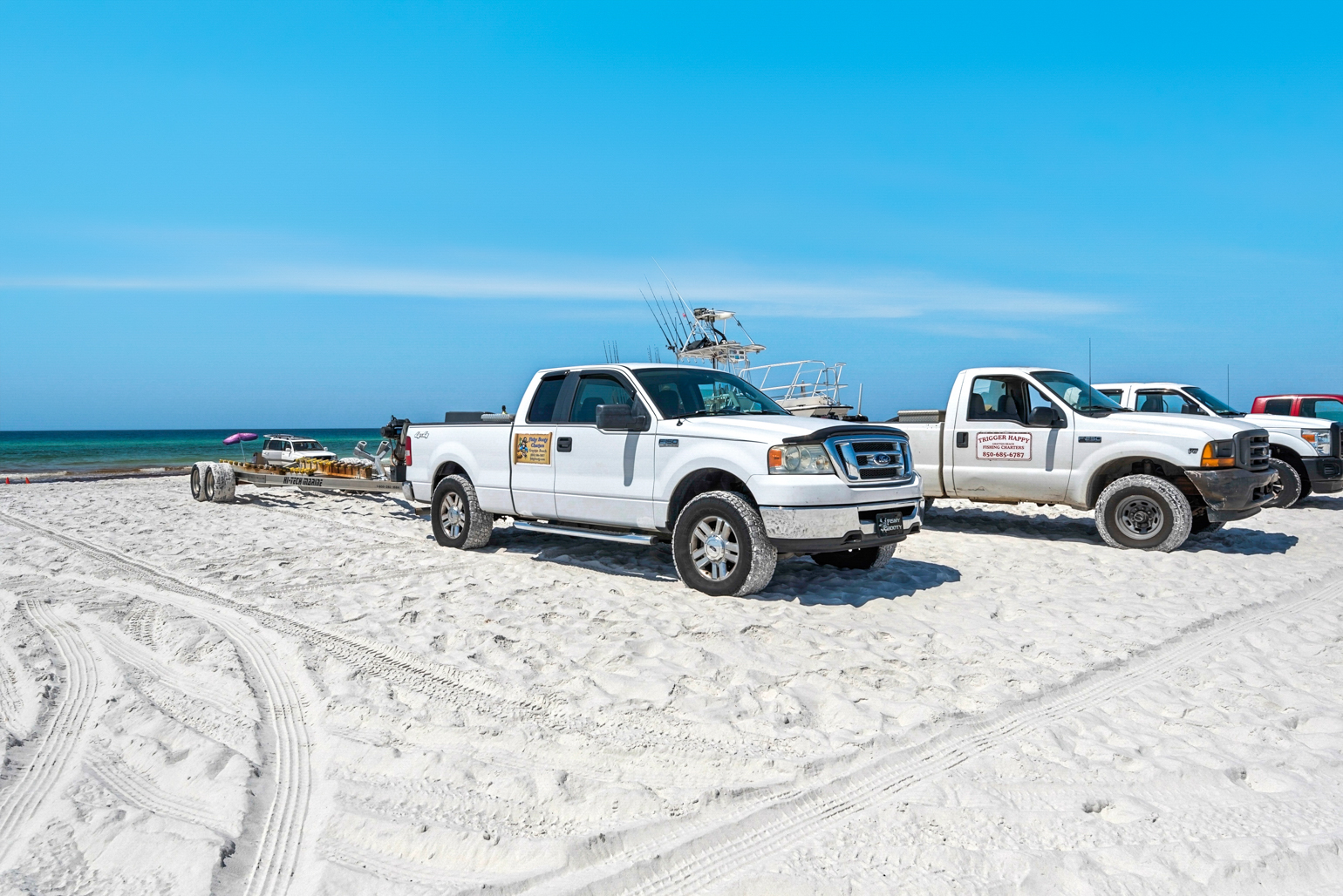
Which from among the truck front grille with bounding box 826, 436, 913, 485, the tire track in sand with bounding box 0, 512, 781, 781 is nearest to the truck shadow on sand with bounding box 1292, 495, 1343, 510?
the truck front grille with bounding box 826, 436, 913, 485

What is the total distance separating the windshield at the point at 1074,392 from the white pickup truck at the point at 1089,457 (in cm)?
1

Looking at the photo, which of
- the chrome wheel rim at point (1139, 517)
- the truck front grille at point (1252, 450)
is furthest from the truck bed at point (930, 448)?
the truck front grille at point (1252, 450)

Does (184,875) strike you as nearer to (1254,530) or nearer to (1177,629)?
(1177,629)

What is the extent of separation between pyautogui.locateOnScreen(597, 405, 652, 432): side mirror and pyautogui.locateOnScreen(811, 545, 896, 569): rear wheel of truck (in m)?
2.08

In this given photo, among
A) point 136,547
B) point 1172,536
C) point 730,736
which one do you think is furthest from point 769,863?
point 136,547

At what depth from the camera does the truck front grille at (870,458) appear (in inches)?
264

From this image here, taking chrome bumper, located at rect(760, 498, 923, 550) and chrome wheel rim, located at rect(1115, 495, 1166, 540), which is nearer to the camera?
chrome bumper, located at rect(760, 498, 923, 550)

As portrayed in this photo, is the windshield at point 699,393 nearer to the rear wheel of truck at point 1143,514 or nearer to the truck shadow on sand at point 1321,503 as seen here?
the rear wheel of truck at point 1143,514

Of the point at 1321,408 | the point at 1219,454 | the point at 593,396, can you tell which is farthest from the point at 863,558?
the point at 1321,408

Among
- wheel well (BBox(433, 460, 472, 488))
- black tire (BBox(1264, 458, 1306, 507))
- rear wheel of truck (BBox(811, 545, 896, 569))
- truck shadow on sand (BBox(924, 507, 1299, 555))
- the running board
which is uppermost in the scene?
wheel well (BBox(433, 460, 472, 488))

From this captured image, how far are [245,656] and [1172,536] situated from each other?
8.59 meters

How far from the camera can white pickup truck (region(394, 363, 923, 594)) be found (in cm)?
663

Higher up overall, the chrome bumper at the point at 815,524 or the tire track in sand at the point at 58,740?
the chrome bumper at the point at 815,524

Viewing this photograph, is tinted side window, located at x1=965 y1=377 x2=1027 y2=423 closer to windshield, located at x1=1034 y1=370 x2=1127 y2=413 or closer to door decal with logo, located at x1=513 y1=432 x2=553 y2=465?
windshield, located at x1=1034 y1=370 x2=1127 y2=413
